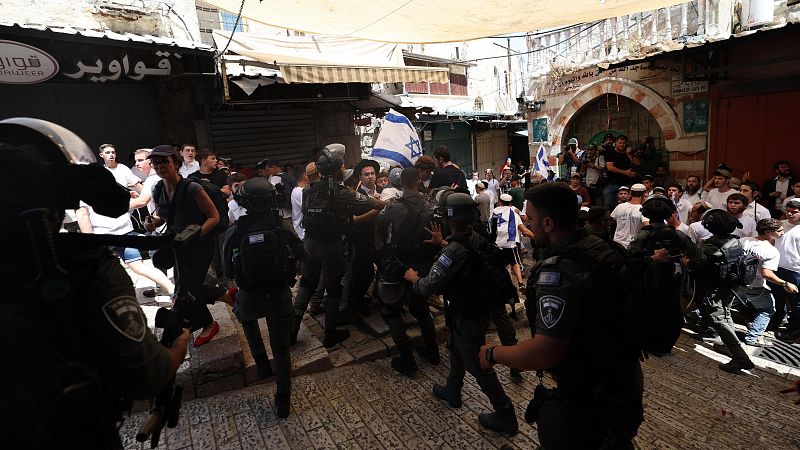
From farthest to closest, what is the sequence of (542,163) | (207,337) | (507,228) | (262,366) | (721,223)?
1. (542,163)
2. (507,228)
3. (721,223)
4. (207,337)
5. (262,366)

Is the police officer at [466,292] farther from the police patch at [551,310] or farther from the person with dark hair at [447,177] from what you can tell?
the person with dark hair at [447,177]

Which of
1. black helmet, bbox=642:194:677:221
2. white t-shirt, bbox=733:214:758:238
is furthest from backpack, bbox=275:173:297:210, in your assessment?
white t-shirt, bbox=733:214:758:238

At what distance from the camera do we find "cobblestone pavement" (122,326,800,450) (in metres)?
3.12

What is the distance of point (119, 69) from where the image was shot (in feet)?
20.7

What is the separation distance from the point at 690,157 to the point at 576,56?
4227mm

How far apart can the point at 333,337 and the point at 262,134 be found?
562 cm

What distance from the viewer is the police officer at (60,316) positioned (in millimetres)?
1311

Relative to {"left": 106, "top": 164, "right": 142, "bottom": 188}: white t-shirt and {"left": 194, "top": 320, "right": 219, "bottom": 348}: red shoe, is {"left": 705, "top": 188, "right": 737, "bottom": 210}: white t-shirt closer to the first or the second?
{"left": 194, "top": 320, "right": 219, "bottom": 348}: red shoe

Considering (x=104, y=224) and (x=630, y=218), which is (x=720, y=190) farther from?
(x=104, y=224)

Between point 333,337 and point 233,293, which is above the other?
point 233,293

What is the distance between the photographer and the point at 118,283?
1.55 meters

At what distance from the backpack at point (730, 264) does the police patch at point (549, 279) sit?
361cm

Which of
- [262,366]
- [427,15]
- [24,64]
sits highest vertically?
[427,15]

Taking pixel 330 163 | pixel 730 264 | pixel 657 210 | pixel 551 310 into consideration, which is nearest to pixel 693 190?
pixel 730 264
